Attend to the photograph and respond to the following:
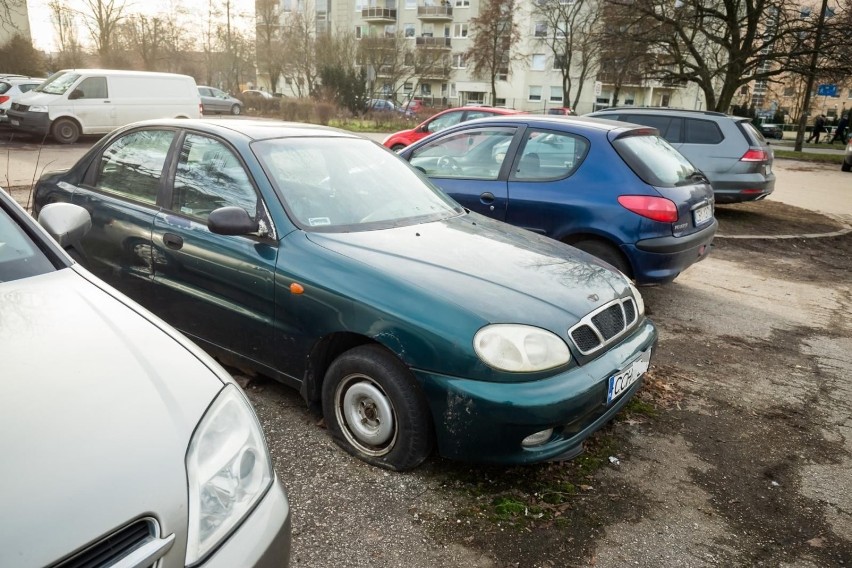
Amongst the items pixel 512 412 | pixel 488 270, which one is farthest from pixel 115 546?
pixel 488 270

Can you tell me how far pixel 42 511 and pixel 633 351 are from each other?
258 cm

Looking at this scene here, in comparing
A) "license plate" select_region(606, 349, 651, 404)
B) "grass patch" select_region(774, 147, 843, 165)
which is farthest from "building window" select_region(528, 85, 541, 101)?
"license plate" select_region(606, 349, 651, 404)

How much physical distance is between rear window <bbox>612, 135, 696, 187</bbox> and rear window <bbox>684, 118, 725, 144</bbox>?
478cm

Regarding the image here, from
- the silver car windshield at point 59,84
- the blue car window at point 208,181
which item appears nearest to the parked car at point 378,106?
the silver car windshield at point 59,84

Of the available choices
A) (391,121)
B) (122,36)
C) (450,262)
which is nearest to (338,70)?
(391,121)

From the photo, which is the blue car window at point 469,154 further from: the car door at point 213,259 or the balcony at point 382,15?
the balcony at point 382,15

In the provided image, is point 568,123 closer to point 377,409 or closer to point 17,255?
point 377,409

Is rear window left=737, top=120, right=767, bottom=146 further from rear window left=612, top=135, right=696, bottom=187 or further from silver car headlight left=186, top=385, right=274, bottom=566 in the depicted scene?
silver car headlight left=186, top=385, right=274, bottom=566

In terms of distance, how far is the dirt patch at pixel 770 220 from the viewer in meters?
9.62

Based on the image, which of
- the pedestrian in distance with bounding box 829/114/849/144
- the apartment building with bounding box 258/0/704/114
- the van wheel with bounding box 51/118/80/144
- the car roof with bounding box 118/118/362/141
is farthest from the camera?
the apartment building with bounding box 258/0/704/114

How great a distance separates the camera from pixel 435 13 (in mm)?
60312

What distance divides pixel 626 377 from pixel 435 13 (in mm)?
63262

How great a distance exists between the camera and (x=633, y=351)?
309cm

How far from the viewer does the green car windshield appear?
3.33 meters
